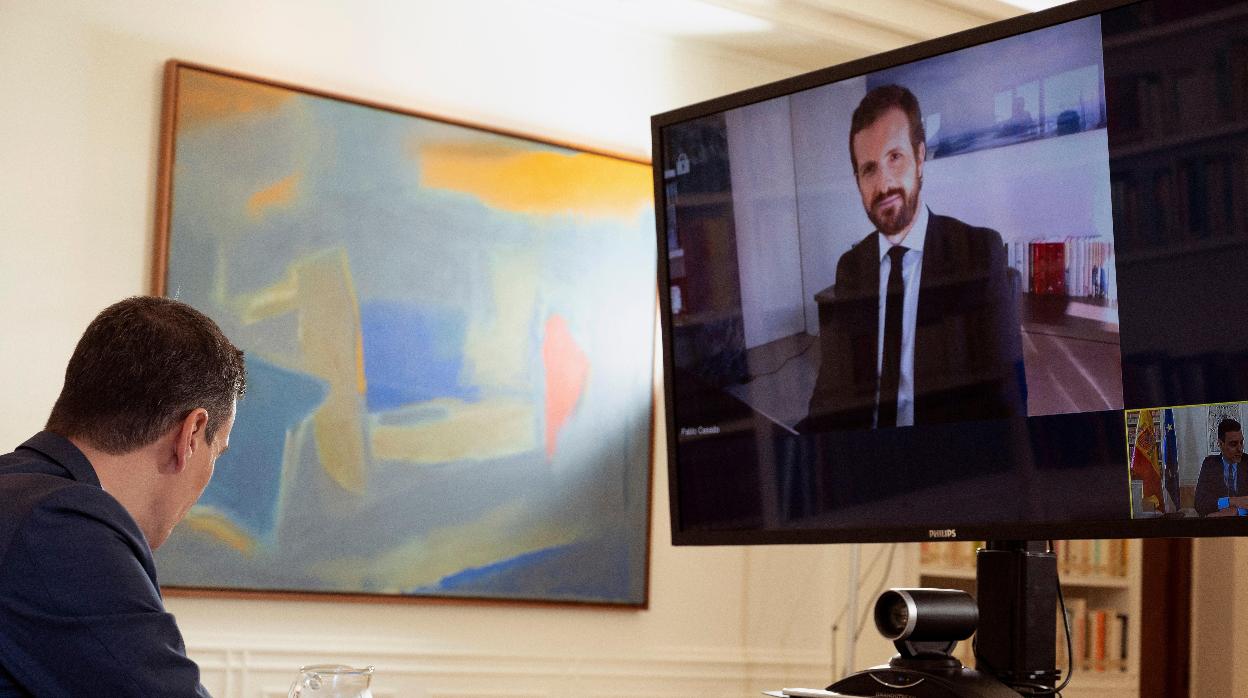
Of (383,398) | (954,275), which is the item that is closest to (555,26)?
(383,398)

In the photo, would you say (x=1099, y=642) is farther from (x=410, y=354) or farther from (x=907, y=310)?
(x=907, y=310)

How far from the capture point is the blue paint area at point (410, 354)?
4.32m

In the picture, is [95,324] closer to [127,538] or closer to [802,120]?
[127,538]

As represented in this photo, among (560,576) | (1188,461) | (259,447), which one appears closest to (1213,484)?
(1188,461)

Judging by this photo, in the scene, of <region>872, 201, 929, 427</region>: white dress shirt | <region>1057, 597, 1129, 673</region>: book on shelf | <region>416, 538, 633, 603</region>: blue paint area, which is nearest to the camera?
<region>872, 201, 929, 427</region>: white dress shirt

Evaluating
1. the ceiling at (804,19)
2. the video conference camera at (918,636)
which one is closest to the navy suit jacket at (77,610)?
the video conference camera at (918,636)

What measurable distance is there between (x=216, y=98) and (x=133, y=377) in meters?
2.55

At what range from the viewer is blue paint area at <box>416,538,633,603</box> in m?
4.46

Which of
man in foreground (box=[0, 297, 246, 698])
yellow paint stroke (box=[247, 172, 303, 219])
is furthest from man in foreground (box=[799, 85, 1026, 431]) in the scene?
yellow paint stroke (box=[247, 172, 303, 219])

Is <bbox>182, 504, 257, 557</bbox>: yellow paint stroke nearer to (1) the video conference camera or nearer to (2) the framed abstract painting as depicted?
(2) the framed abstract painting

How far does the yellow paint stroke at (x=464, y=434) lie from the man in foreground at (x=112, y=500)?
7.89ft

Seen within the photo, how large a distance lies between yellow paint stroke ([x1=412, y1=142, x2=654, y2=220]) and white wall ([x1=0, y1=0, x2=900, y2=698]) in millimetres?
121

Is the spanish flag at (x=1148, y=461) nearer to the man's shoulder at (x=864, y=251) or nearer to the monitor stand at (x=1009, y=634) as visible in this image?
the monitor stand at (x=1009, y=634)

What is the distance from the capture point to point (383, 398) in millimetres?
4320
